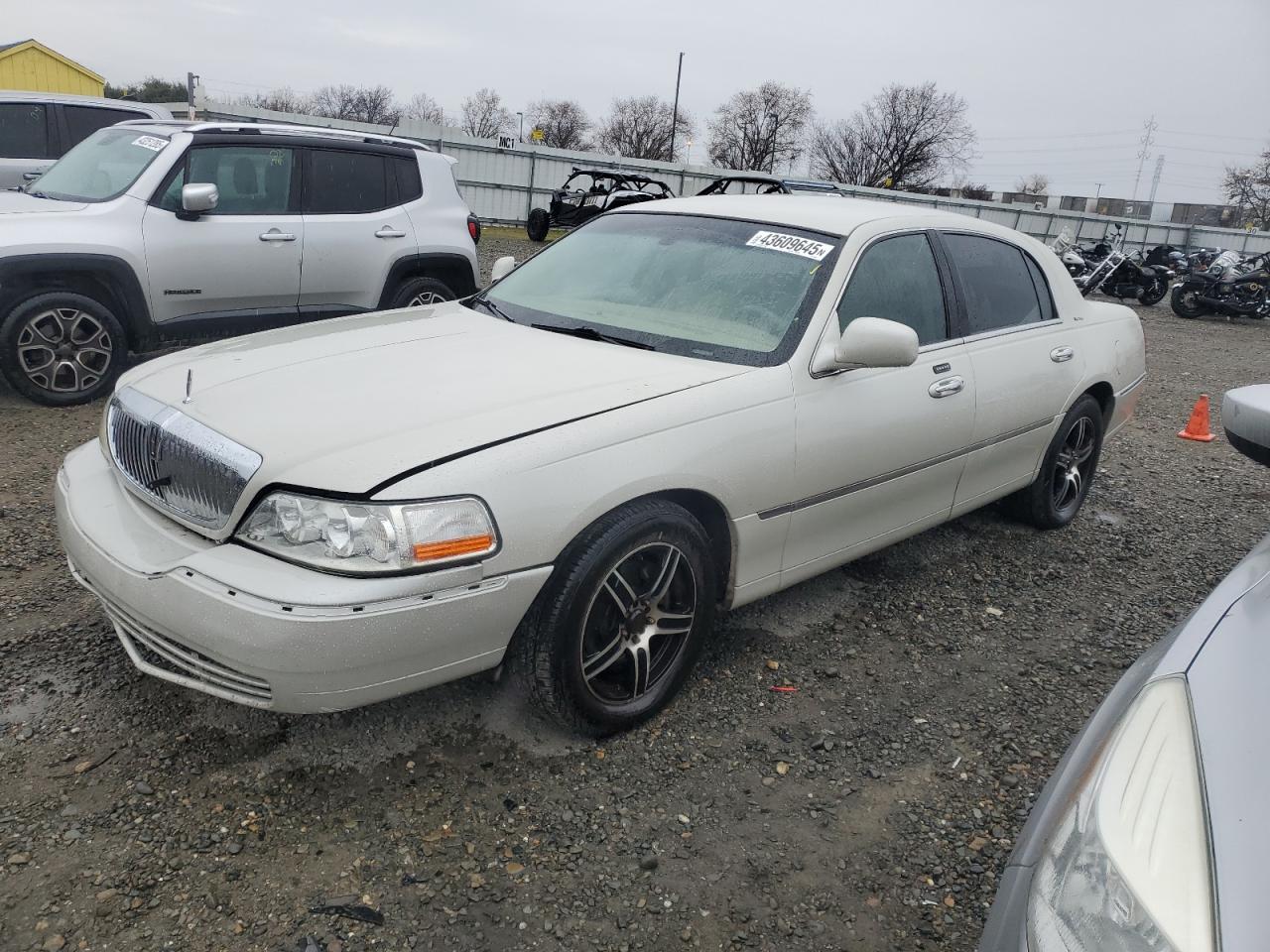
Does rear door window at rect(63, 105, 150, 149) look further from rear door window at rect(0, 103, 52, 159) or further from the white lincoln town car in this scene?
the white lincoln town car

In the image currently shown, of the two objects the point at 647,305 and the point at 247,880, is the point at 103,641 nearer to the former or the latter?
the point at 247,880

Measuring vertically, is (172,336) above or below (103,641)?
above

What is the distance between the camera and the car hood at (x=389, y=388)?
2.36 meters

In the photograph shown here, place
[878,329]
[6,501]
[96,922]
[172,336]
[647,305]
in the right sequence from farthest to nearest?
[172,336] → [6,501] → [647,305] → [878,329] → [96,922]

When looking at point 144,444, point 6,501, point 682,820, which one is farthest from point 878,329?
point 6,501

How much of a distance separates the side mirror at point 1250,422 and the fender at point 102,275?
5.82 meters

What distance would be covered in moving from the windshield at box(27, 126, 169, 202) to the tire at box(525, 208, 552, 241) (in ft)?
36.3

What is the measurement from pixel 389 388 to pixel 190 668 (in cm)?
94

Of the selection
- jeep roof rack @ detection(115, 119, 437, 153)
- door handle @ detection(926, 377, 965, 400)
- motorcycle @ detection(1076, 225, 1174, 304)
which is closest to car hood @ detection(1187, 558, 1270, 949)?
door handle @ detection(926, 377, 965, 400)

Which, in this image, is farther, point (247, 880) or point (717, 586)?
point (717, 586)

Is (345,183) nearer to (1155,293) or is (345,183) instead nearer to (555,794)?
(555,794)

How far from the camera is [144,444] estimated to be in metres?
2.69

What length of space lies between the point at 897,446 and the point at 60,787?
287 centimetres

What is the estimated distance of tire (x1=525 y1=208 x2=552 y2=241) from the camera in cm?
1723
